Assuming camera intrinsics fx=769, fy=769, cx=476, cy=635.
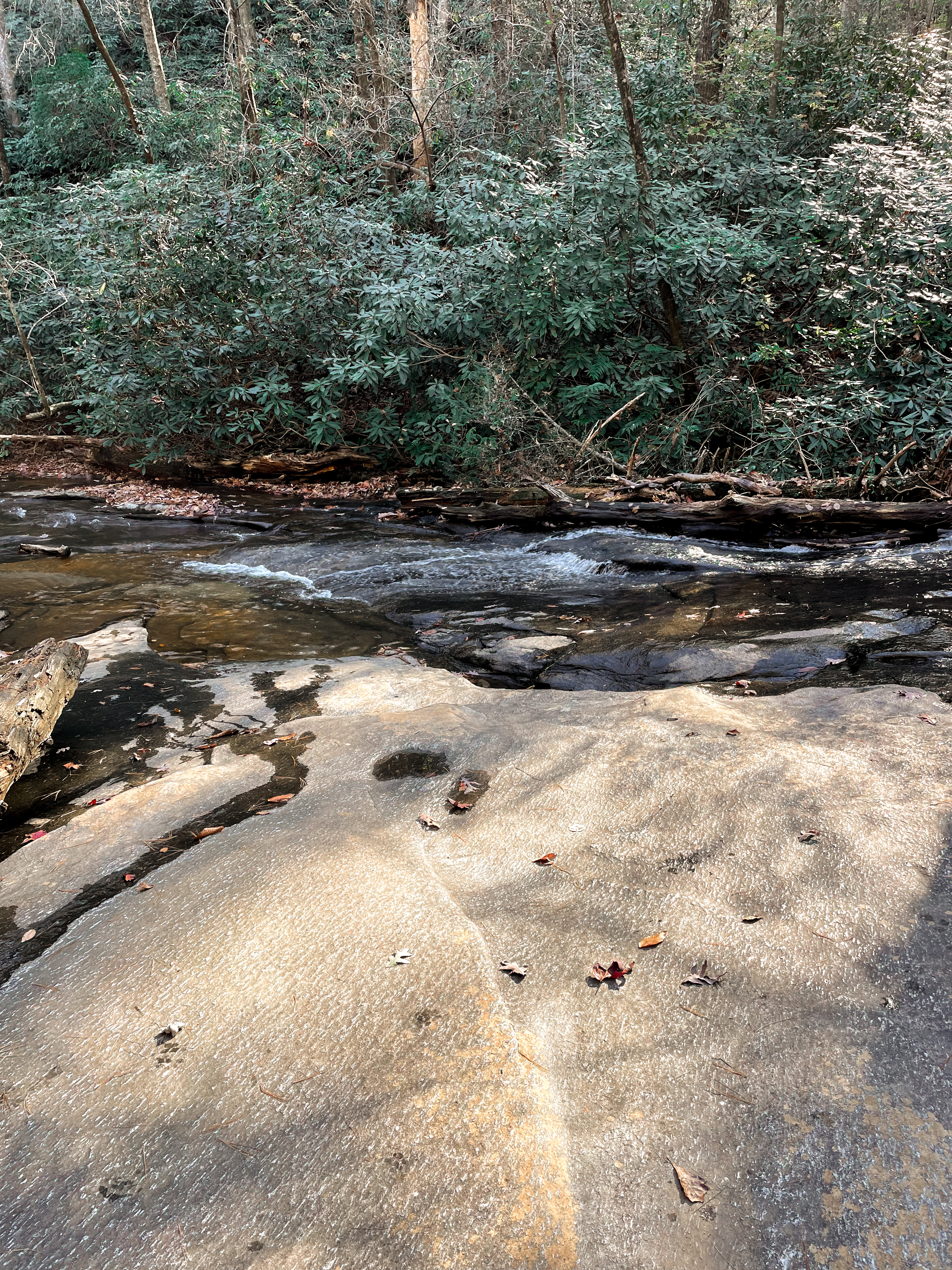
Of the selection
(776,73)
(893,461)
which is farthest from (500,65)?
(893,461)

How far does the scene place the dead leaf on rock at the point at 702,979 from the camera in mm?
2326

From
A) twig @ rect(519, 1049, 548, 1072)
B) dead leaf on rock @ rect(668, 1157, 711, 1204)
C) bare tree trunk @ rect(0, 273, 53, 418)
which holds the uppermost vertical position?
bare tree trunk @ rect(0, 273, 53, 418)

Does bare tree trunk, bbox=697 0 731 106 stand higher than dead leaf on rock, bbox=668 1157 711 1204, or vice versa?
bare tree trunk, bbox=697 0 731 106

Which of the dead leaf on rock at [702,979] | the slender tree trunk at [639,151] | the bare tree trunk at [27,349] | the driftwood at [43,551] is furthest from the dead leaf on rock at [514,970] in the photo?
the bare tree trunk at [27,349]

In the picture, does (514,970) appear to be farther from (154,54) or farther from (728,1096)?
(154,54)

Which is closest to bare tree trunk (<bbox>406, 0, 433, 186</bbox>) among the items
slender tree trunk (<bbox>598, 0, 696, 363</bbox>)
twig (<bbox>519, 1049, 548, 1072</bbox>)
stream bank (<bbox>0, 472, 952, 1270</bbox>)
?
slender tree trunk (<bbox>598, 0, 696, 363</bbox>)

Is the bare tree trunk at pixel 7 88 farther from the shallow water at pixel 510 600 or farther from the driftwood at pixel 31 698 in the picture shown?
the driftwood at pixel 31 698

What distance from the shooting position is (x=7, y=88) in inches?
883

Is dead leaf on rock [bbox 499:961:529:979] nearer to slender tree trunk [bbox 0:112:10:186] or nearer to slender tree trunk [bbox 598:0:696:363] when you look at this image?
slender tree trunk [bbox 598:0:696:363]

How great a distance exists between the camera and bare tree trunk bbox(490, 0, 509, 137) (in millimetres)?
13680

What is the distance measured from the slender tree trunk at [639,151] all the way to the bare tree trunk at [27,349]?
1183cm

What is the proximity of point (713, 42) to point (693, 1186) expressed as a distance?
15.8m

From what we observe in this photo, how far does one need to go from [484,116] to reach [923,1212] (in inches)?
626

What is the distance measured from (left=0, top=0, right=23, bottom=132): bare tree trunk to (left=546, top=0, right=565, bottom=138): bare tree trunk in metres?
18.1
